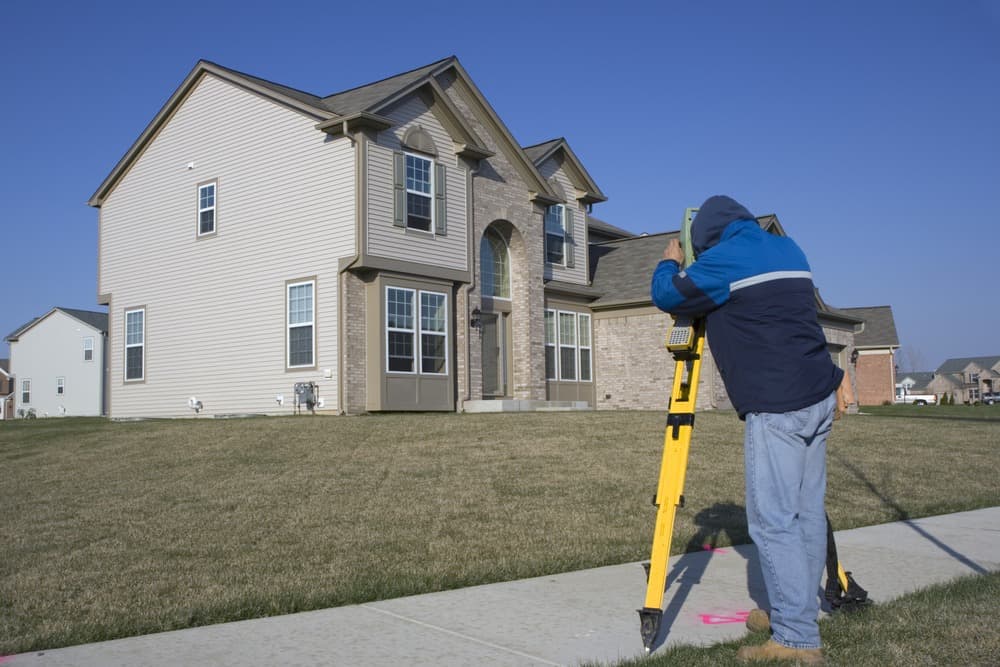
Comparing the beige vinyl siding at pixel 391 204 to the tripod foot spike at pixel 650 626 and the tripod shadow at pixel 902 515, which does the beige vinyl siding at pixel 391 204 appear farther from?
the tripod foot spike at pixel 650 626

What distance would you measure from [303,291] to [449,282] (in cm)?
317

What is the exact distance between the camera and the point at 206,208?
2177 centimetres

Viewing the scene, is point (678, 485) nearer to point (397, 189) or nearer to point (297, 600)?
point (297, 600)

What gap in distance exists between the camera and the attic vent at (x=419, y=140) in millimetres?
19469

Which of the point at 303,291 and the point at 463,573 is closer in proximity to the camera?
the point at 463,573

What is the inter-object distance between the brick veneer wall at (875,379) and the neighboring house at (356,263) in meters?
24.3

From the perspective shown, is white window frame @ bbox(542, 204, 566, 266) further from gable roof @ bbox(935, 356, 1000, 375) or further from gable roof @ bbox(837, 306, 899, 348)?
gable roof @ bbox(935, 356, 1000, 375)

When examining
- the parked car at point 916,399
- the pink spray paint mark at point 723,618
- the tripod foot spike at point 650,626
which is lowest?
the pink spray paint mark at point 723,618

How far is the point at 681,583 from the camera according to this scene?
224 inches

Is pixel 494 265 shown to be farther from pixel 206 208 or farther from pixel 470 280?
pixel 206 208

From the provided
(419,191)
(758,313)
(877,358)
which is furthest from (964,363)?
(758,313)

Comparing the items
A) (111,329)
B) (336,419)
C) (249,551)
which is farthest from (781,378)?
(111,329)

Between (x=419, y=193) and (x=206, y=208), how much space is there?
18.3ft

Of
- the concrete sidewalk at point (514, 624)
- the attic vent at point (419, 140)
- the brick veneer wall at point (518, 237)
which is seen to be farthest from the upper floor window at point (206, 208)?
the concrete sidewalk at point (514, 624)
